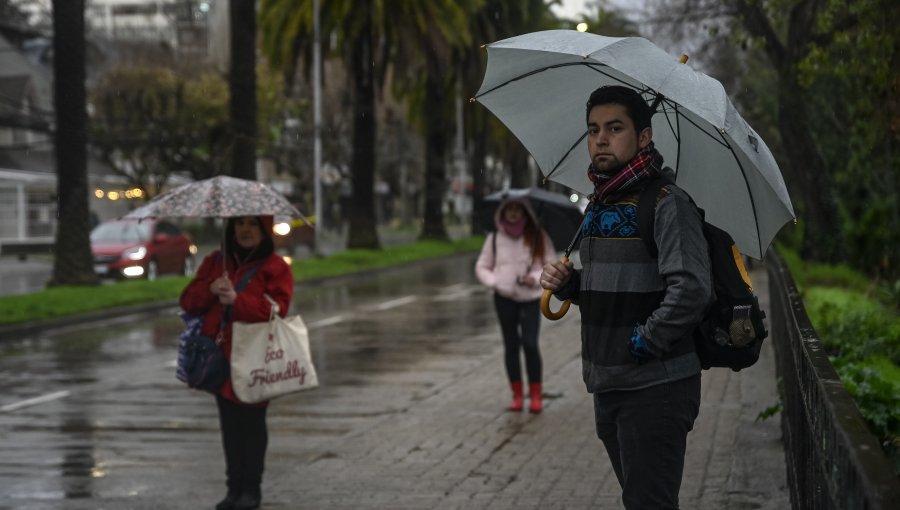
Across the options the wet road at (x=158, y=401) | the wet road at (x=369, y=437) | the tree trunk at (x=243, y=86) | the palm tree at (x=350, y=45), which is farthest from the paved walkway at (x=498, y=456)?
Result: the palm tree at (x=350, y=45)

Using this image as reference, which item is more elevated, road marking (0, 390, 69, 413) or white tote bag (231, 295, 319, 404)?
white tote bag (231, 295, 319, 404)

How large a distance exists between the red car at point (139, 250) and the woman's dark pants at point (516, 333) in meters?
21.4

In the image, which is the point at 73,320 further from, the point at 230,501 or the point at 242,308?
the point at 242,308

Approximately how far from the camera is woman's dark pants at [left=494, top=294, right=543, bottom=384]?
11.5m

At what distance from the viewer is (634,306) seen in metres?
4.64

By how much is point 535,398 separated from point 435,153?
37.4 m

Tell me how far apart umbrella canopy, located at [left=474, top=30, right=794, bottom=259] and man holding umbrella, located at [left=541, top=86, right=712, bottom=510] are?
0.21m

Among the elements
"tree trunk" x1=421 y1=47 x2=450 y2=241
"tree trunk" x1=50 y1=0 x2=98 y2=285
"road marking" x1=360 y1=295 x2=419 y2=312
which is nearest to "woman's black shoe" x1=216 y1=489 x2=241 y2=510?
"road marking" x1=360 y1=295 x2=419 y2=312

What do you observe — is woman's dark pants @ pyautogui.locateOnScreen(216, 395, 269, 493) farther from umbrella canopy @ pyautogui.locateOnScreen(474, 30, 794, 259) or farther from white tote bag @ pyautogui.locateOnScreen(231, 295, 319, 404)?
umbrella canopy @ pyautogui.locateOnScreen(474, 30, 794, 259)

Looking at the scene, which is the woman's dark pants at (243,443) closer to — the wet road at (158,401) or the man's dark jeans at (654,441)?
the wet road at (158,401)

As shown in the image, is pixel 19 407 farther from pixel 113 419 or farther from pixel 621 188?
pixel 621 188

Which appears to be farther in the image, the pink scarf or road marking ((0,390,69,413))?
road marking ((0,390,69,413))

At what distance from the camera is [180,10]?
92750mm

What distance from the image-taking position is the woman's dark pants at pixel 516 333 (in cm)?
1147
